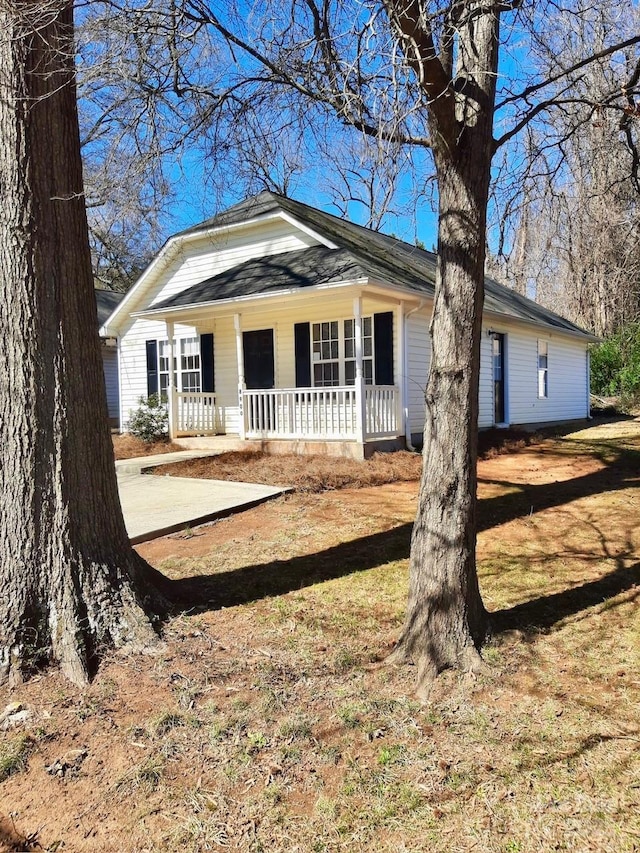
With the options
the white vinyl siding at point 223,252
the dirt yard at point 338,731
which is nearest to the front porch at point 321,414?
the white vinyl siding at point 223,252

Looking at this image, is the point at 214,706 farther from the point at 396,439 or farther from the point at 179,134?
the point at 396,439

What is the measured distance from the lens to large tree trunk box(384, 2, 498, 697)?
10.9 ft

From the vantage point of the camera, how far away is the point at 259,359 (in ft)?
44.3

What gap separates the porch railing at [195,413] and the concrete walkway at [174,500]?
341cm

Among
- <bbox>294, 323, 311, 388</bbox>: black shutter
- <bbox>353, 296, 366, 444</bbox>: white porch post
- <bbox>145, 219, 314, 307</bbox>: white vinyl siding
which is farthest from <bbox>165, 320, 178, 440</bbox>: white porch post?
<bbox>353, 296, 366, 444</bbox>: white porch post

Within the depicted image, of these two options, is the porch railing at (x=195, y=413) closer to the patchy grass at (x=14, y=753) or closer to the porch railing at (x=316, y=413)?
the porch railing at (x=316, y=413)

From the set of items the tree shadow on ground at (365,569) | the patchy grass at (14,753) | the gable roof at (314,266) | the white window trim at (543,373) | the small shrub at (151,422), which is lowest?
the patchy grass at (14,753)

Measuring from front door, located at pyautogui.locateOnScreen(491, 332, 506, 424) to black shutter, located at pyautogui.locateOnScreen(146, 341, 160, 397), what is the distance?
8914 mm

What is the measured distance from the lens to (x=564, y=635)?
12.2 ft

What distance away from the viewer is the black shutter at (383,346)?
11812 millimetres

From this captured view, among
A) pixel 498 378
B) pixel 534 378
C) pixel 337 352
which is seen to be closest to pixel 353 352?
pixel 337 352

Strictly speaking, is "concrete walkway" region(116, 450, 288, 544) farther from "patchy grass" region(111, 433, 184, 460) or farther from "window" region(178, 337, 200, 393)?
"window" region(178, 337, 200, 393)

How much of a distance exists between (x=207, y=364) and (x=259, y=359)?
1.72 metres


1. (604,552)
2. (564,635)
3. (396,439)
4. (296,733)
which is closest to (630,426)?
(396,439)
